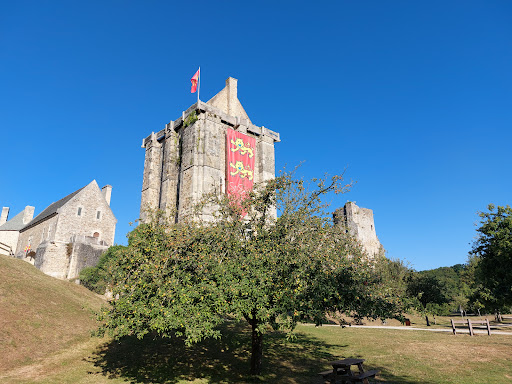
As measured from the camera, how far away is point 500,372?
38.1 ft

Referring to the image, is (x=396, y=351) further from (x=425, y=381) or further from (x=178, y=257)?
(x=178, y=257)

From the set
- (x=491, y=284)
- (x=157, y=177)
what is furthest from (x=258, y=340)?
(x=157, y=177)

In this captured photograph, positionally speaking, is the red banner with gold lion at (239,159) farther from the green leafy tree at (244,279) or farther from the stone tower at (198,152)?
the green leafy tree at (244,279)

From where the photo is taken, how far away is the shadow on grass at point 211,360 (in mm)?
12398

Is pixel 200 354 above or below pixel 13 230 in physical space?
below

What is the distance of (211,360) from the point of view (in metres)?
14.7

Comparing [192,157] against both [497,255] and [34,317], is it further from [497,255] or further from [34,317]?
[497,255]

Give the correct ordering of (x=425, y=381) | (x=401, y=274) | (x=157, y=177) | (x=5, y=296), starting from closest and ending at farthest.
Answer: (x=425, y=381) < (x=5, y=296) < (x=401, y=274) < (x=157, y=177)

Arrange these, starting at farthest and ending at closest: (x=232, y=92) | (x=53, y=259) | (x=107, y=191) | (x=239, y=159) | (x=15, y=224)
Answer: (x=15, y=224), (x=107, y=191), (x=232, y=92), (x=239, y=159), (x=53, y=259)

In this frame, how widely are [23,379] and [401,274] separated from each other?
36089 millimetres

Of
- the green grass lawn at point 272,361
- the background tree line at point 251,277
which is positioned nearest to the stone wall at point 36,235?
the green grass lawn at point 272,361

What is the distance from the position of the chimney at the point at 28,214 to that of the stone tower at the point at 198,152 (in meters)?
25.8

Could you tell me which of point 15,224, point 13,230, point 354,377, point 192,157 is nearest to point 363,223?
point 192,157

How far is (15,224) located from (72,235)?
1980cm
